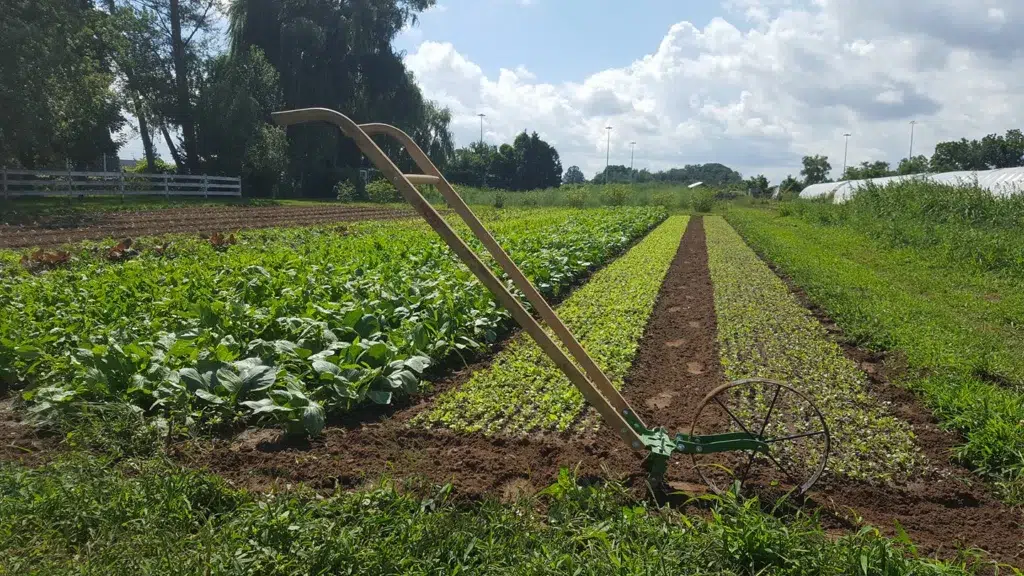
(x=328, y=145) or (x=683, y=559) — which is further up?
(x=328, y=145)

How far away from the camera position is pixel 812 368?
5.91 meters

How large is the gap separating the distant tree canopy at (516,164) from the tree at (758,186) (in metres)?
20.9

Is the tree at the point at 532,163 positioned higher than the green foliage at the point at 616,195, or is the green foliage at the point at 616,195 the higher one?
the tree at the point at 532,163

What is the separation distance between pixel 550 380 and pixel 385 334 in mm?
1473

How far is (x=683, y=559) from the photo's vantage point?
8.83 ft

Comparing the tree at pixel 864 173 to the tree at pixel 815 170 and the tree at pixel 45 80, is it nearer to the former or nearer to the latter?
the tree at pixel 815 170

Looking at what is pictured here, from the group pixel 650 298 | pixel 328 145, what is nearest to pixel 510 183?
pixel 328 145

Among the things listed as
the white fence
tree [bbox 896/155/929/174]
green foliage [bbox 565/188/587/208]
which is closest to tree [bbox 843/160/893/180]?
tree [bbox 896/155/929/174]

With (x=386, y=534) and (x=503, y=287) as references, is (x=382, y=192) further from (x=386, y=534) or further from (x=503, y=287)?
(x=386, y=534)

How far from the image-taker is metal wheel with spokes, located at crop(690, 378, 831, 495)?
3555 millimetres

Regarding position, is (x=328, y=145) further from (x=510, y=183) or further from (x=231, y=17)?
(x=510, y=183)

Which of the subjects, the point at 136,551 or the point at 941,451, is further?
the point at 941,451

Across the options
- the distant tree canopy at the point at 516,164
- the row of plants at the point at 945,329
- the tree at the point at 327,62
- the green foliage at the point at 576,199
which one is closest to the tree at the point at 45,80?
the tree at the point at 327,62

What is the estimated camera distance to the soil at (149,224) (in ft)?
45.7
